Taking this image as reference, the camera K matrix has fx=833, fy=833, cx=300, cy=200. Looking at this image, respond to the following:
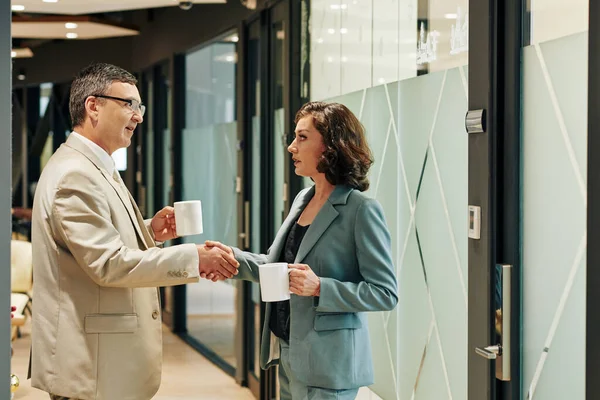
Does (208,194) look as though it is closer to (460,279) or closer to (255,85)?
(255,85)

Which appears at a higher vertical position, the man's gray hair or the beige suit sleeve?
the man's gray hair

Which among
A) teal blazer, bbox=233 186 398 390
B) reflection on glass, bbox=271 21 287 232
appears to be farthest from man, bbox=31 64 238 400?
reflection on glass, bbox=271 21 287 232

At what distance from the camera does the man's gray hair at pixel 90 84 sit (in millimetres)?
2809

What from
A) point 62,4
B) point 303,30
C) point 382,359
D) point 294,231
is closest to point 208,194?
point 62,4

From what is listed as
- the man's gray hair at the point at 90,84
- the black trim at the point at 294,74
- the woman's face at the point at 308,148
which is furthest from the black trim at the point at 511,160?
the black trim at the point at 294,74

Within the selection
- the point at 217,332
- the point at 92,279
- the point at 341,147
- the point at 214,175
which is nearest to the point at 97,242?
the point at 92,279

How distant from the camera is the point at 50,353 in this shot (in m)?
2.61

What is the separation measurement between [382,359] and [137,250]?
1.43 m

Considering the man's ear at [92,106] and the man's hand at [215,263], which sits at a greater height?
the man's ear at [92,106]

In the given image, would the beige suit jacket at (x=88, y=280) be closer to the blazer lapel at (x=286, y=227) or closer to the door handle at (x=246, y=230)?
the blazer lapel at (x=286, y=227)

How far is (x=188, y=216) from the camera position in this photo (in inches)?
113

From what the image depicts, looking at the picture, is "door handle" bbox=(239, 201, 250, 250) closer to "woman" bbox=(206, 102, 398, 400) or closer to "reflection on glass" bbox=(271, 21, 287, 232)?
"reflection on glass" bbox=(271, 21, 287, 232)

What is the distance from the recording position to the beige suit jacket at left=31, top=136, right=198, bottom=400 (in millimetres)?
2555

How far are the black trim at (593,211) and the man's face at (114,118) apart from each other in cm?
148
